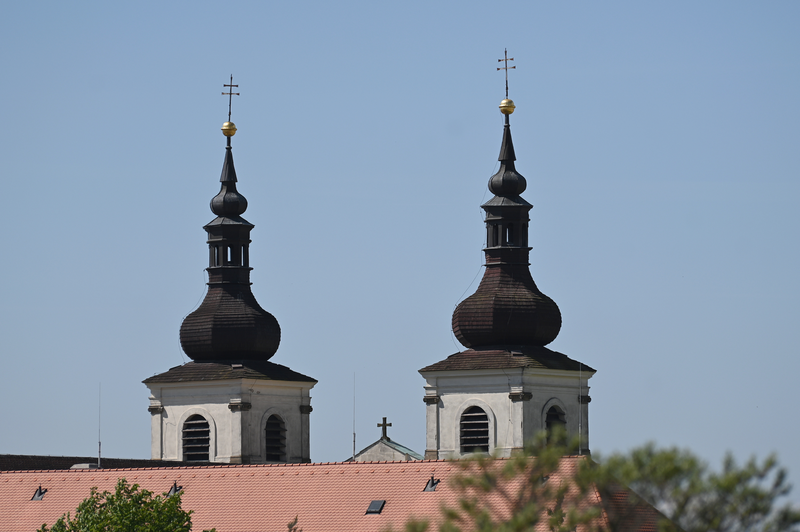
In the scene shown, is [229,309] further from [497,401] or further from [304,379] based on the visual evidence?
[497,401]

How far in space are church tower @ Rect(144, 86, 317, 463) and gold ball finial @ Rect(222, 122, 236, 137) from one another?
3.39m

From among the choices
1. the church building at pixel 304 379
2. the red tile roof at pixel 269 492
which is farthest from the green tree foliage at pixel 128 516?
the church building at pixel 304 379

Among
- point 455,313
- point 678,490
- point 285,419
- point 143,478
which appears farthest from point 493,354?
point 678,490

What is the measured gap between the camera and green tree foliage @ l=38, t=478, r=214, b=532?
41031 mm

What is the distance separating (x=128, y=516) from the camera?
135 ft

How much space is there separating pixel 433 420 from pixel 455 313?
12.1ft

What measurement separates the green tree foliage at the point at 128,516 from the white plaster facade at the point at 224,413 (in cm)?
2663

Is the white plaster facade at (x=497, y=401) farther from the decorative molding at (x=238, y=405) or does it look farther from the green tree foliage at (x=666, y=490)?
the green tree foliage at (x=666, y=490)

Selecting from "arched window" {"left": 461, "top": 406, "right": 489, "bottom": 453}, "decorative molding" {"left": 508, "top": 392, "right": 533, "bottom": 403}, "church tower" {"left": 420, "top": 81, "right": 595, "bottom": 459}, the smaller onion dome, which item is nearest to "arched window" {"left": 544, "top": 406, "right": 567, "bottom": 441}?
"church tower" {"left": 420, "top": 81, "right": 595, "bottom": 459}

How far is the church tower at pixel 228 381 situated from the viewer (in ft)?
228

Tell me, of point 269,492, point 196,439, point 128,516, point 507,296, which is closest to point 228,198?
point 196,439

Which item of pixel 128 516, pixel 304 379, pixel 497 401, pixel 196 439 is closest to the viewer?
pixel 128 516

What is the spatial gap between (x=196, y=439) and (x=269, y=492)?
62.0 feet

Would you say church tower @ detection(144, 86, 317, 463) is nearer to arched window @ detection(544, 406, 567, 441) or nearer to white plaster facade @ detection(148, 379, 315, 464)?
white plaster facade @ detection(148, 379, 315, 464)
